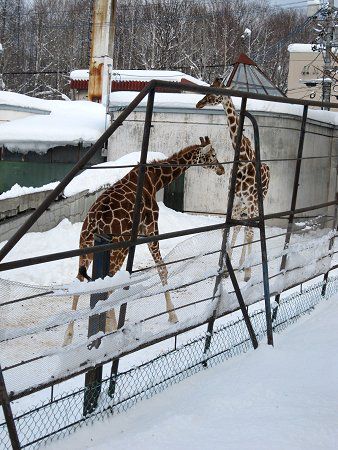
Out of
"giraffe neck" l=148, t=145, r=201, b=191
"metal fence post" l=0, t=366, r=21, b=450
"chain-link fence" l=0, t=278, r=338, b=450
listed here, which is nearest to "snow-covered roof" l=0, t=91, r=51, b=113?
"giraffe neck" l=148, t=145, r=201, b=191

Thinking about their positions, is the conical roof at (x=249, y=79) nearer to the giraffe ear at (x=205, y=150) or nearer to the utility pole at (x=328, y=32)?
the utility pole at (x=328, y=32)

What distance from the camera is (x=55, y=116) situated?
16.9 metres

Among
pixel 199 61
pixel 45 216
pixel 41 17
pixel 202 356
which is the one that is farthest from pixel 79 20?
pixel 202 356

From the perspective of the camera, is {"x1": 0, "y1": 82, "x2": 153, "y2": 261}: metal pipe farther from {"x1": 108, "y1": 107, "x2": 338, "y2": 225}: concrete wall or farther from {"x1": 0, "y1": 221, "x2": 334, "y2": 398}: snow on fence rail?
{"x1": 108, "y1": 107, "x2": 338, "y2": 225}: concrete wall

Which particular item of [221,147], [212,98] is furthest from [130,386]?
[221,147]

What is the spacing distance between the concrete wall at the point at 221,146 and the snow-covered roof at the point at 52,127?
1.09m

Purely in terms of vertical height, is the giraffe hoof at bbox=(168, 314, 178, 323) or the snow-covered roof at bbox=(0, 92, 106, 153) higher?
the snow-covered roof at bbox=(0, 92, 106, 153)

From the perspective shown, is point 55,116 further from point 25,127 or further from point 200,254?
point 200,254

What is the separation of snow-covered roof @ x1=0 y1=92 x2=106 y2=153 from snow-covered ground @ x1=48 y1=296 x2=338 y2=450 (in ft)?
33.2

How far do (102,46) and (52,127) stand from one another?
13.6 feet

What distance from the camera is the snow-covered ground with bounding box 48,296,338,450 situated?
136 inches

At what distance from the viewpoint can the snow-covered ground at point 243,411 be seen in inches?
136

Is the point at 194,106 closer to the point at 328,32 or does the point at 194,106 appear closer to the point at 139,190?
Result: the point at 139,190

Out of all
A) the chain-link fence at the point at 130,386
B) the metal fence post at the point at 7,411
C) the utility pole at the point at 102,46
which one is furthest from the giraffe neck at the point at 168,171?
the utility pole at the point at 102,46
